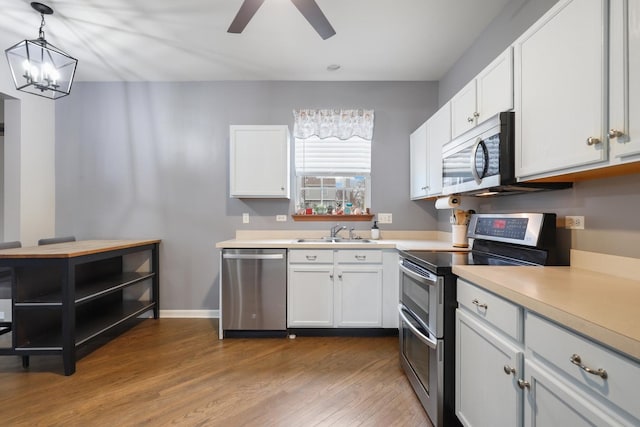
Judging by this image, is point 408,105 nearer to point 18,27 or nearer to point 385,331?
point 385,331

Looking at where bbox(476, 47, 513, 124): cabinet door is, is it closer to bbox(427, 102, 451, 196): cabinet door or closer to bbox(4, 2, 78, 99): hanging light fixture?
bbox(427, 102, 451, 196): cabinet door

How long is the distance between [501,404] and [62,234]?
14.3 feet

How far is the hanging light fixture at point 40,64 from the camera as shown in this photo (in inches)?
76.2

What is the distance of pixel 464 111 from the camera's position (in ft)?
6.81

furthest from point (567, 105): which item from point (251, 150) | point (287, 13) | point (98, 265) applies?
point (98, 265)

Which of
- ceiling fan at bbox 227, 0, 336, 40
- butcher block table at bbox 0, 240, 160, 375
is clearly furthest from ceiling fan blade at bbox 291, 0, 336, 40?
butcher block table at bbox 0, 240, 160, 375

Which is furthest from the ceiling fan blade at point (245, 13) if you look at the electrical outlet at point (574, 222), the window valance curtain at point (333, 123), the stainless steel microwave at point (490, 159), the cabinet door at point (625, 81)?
the electrical outlet at point (574, 222)

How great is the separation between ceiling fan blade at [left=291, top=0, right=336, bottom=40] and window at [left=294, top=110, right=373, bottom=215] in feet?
4.14

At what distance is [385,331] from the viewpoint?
2.81 meters

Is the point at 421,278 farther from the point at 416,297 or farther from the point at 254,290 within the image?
the point at 254,290

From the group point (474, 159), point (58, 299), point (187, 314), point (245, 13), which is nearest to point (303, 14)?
point (245, 13)

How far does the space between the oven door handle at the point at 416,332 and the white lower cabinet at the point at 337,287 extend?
608 millimetres

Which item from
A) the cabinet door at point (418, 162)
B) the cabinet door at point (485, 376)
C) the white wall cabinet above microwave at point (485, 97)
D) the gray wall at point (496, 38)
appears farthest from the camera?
the cabinet door at point (418, 162)

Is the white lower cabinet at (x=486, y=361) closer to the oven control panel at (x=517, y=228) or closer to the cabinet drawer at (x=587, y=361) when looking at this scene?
the cabinet drawer at (x=587, y=361)
